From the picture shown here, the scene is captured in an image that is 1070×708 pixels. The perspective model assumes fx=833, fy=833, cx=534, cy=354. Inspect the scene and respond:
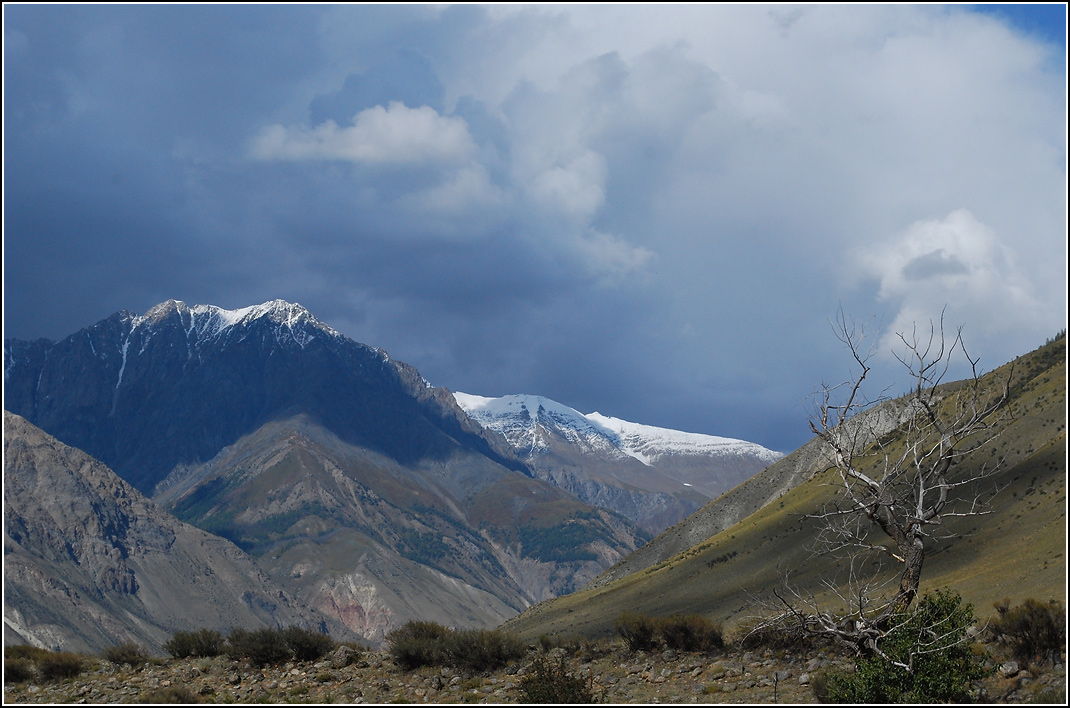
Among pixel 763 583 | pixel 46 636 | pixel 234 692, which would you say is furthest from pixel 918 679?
pixel 46 636

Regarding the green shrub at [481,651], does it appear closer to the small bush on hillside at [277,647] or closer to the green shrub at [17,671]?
the small bush on hillside at [277,647]

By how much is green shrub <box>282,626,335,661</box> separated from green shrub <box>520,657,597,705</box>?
29.0ft

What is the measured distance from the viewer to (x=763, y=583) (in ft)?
295

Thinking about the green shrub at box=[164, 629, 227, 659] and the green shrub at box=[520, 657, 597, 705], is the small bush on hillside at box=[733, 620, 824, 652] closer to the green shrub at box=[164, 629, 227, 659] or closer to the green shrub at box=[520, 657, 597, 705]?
the green shrub at box=[520, 657, 597, 705]

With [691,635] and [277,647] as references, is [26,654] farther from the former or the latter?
[691,635]

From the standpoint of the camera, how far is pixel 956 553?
221 feet

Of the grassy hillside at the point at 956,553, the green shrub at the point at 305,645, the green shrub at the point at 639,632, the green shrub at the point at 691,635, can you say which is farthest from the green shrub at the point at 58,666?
the grassy hillside at the point at 956,553

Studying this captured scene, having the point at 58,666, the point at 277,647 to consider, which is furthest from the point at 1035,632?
the point at 58,666

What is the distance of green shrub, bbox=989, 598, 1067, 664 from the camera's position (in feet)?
69.8

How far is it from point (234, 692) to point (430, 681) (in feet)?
19.5

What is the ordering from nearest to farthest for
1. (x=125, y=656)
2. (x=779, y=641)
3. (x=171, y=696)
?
(x=171, y=696) < (x=779, y=641) < (x=125, y=656)

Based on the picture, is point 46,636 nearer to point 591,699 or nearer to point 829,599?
point 829,599

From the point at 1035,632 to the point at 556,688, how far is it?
494 inches

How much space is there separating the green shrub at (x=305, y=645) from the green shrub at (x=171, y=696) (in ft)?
14.6
